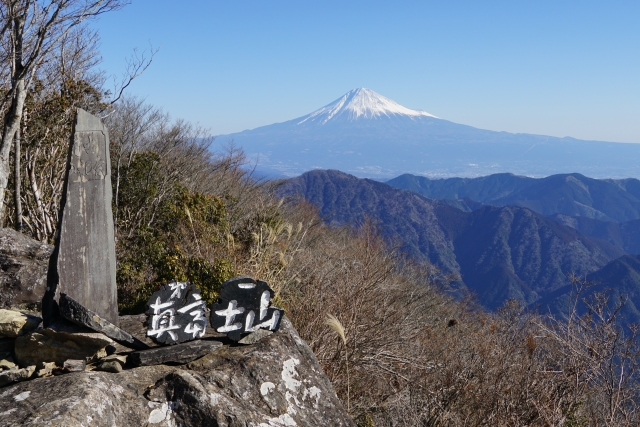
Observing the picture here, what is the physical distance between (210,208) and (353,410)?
4571 millimetres

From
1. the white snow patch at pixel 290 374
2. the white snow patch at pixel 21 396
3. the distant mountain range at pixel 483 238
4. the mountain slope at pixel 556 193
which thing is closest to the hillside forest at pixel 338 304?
the white snow patch at pixel 290 374

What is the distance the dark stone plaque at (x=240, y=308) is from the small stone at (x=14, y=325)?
1.34 meters

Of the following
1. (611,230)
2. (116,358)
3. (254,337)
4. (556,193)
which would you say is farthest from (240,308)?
(556,193)

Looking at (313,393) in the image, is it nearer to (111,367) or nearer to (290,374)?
(290,374)

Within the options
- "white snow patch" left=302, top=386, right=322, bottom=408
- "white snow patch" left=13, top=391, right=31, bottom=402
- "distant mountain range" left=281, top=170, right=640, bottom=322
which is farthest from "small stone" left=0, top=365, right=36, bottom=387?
"distant mountain range" left=281, top=170, right=640, bottom=322

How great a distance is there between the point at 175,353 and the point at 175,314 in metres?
0.32

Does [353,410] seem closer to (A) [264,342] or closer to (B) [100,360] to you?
(A) [264,342]

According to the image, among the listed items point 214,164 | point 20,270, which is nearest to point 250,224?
point 20,270

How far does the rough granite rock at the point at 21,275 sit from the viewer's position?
5566 millimetres

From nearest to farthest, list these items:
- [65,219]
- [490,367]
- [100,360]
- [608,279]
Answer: [100,360] < [65,219] < [490,367] < [608,279]

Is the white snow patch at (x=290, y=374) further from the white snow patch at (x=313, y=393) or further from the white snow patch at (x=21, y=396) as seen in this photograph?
the white snow patch at (x=21, y=396)

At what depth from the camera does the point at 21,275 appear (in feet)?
18.5

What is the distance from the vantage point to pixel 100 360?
151 inches

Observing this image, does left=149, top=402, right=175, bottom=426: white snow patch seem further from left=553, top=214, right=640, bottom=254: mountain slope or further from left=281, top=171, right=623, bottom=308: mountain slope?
left=553, top=214, right=640, bottom=254: mountain slope
